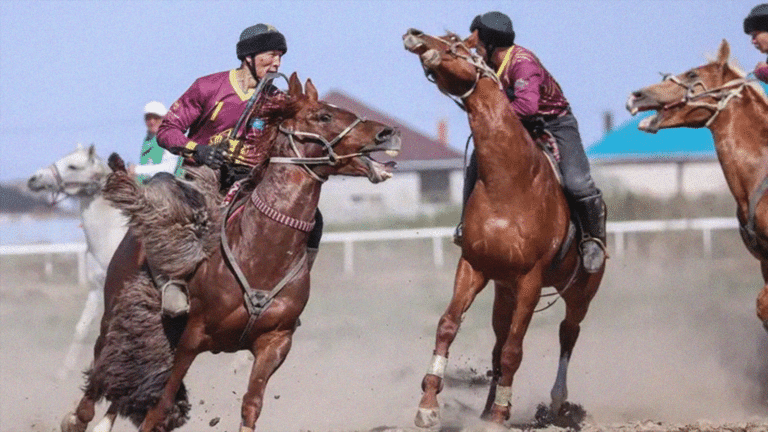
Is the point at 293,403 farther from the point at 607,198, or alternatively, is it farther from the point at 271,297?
the point at 607,198

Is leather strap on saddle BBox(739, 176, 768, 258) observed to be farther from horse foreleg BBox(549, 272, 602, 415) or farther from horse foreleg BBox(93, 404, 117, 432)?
horse foreleg BBox(93, 404, 117, 432)

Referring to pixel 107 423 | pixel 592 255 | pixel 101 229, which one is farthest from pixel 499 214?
pixel 101 229

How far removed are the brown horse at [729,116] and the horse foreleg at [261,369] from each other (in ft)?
8.43

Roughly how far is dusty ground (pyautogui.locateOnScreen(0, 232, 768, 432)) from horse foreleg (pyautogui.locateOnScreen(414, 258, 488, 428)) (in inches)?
16.4

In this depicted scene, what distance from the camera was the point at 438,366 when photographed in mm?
7070

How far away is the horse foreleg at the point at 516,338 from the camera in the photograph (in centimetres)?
725

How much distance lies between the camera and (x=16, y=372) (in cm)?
1125

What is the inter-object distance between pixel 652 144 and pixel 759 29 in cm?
1419

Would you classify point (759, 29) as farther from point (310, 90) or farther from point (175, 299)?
point (175, 299)

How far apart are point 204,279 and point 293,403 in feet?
10.5

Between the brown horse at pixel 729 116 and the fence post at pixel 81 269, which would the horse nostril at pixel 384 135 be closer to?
the brown horse at pixel 729 116

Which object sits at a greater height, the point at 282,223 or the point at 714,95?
the point at 714,95

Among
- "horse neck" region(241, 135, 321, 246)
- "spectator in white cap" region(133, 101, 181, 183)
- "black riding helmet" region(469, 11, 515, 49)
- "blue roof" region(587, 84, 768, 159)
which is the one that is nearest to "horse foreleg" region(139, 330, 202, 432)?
"horse neck" region(241, 135, 321, 246)

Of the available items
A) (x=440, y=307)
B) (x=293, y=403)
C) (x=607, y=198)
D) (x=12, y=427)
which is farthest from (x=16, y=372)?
(x=607, y=198)
